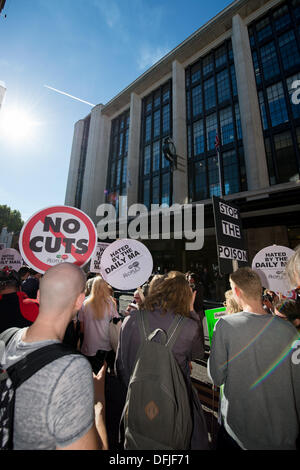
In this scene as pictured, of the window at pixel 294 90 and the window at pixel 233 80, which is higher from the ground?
the window at pixel 233 80

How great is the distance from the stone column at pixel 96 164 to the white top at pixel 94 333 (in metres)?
23.4

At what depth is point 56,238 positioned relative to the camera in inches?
104

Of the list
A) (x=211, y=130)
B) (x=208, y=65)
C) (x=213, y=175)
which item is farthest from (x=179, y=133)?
(x=208, y=65)

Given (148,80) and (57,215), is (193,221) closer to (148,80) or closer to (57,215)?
(57,215)

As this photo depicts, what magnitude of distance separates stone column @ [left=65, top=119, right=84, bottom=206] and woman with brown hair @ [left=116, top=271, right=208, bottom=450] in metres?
31.8

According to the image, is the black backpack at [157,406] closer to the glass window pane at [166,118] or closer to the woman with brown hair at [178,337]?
the woman with brown hair at [178,337]

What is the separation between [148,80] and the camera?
2319cm

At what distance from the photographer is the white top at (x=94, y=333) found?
3.13 metres

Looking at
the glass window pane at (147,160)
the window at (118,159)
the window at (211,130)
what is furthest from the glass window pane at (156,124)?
the window at (211,130)

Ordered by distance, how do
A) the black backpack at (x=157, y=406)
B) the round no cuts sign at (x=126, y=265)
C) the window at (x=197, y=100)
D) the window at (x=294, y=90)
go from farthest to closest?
1. the window at (x=197, y=100)
2. the window at (x=294, y=90)
3. the round no cuts sign at (x=126, y=265)
4. the black backpack at (x=157, y=406)

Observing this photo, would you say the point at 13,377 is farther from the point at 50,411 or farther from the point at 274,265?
the point at 274,265

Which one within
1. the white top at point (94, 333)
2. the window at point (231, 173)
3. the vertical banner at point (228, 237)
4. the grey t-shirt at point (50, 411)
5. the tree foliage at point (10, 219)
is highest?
the tree foliage at point (10, 219)

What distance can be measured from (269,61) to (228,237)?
18.8 metres

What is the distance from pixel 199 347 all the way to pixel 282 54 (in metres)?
21.4
